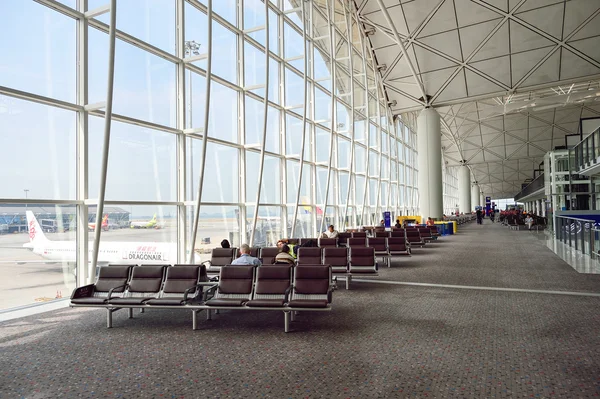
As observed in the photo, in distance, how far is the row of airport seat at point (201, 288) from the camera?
633 centimetres

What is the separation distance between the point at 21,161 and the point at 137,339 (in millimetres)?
4225

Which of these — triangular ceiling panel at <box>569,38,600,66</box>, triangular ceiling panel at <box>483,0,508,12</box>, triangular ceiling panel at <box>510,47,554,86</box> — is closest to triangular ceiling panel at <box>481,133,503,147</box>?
triangular ceiling panel at <box>510,47,554,86</box>

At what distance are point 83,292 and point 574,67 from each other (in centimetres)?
2623

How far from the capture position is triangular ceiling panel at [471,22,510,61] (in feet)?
71.7

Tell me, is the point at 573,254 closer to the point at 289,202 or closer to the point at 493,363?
the point at 289,202

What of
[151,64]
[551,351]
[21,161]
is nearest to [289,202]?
[151,64]

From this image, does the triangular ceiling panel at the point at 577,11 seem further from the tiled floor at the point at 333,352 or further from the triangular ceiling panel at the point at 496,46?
the tiled floor at the point at 333,352

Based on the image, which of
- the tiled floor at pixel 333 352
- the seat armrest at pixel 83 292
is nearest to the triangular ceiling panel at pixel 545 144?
the tiled floor at pixel 333 352

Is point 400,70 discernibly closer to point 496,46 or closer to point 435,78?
point 435,78

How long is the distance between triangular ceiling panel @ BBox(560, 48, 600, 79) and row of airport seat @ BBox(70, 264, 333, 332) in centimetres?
2263

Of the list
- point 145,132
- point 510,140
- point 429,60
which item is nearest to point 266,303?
point 145,132

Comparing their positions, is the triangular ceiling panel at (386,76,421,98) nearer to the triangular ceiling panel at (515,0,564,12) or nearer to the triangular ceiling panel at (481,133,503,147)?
the triangular ceiling panel at (515,0,564,12)

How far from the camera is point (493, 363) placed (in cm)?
462

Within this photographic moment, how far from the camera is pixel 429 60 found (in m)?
24.7
